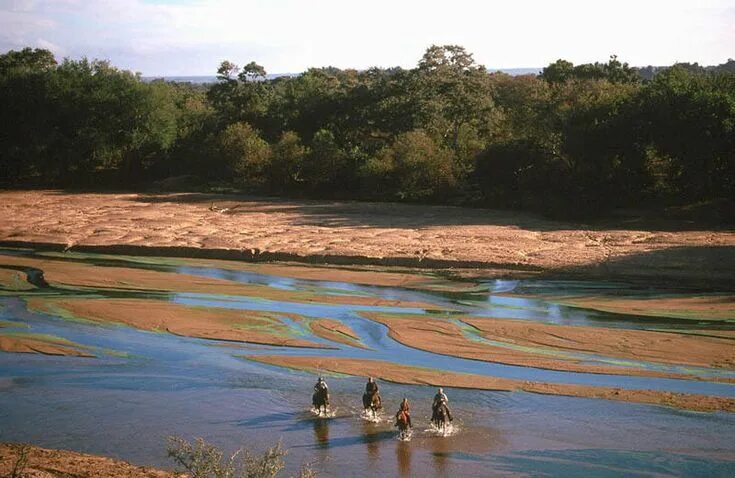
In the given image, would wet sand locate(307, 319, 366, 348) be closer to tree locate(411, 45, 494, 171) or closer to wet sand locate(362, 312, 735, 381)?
wet sand locate(362, 312, 735, 381)

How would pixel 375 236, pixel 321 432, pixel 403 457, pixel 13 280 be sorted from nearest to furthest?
pixel 403 457 → pixel 321 432 → pixel 13 280 → pixel 375 236

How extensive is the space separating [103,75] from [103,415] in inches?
1764

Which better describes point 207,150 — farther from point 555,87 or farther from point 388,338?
point 388,338

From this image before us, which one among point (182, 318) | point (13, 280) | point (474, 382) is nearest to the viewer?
point (474, 382)

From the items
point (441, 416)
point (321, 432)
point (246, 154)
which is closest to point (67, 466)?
point (321, 432)

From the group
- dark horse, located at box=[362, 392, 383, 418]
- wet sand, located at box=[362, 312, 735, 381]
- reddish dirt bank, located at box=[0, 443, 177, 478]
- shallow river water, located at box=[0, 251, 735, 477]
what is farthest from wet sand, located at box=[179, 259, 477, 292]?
reddish dirt bank, located at box=[0, 443, 177, 478]

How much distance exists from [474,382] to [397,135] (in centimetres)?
3482

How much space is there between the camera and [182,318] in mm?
25188

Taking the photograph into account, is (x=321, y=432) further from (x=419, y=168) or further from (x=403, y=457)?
(x=419, y=168)

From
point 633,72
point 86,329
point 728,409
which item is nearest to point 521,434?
point 728,409

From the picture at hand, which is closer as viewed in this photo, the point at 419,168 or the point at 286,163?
the point at 419,168

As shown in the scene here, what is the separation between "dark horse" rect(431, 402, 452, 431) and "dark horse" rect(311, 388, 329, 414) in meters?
2.20

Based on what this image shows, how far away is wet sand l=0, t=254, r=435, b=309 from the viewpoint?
27906 millimetres

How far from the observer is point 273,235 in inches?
1538
